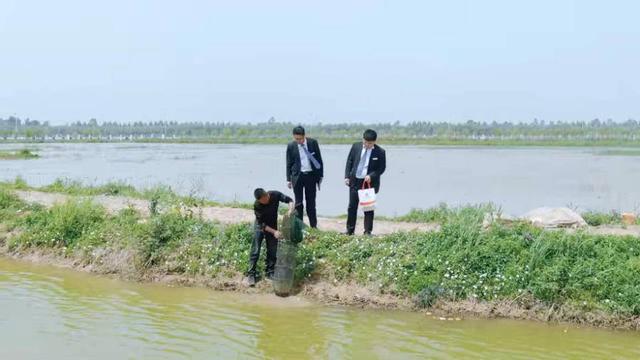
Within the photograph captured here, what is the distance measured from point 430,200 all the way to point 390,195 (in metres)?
1.58

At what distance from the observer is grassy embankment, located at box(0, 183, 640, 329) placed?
6.86 metres

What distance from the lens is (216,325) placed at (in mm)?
6762

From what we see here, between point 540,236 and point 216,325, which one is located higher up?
point 540,236

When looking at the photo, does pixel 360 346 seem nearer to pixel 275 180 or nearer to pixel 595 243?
pixel 595 243

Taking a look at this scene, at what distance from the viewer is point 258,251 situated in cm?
784

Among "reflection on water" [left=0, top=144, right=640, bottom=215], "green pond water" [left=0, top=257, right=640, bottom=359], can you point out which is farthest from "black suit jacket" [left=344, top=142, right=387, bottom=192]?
"reflection on water" [left=0, top=144, right=640, bottom=215]

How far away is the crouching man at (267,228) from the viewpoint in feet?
25.1

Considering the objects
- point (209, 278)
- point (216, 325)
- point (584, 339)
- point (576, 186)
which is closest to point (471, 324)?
point (584, 339)

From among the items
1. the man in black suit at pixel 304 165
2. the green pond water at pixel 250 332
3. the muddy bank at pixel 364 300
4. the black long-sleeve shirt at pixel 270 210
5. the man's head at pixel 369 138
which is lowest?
the green pond water at pixel 250 332

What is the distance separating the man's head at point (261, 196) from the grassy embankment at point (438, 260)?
0.89 metres

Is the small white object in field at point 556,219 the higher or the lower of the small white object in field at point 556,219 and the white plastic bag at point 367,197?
the lower

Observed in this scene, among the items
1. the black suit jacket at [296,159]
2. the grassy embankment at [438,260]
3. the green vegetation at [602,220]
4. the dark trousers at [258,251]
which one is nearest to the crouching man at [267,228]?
the dark trousers at [258,251]

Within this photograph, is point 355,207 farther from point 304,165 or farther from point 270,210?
point 270,210

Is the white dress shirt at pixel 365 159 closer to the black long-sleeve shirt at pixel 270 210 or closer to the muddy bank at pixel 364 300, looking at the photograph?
the black long-sleeve shirt at pixel 270 210
